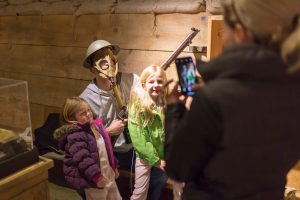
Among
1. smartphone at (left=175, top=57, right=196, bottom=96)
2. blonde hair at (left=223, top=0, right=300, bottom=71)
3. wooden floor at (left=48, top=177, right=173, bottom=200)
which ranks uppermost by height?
blonde hair at (left=223, top=0, right=300, bottom=71)

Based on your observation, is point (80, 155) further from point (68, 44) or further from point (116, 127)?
point (68, 44)

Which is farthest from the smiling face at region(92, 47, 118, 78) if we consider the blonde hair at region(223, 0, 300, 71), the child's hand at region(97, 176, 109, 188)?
the blonde hair at region(223, 0, 300, 71)

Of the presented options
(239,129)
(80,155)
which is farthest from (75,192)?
(239,129)

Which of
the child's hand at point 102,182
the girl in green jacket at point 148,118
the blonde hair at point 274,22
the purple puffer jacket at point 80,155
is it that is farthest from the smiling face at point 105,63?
the blonde hair at point 274,22

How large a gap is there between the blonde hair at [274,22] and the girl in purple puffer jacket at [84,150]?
4.24 feet

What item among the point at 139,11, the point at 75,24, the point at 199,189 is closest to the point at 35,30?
the point at 75,24

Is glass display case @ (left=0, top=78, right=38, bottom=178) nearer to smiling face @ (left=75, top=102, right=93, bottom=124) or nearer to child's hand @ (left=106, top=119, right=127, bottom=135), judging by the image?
smiling face @ (left=75, top=102, right=93, bottom=124)

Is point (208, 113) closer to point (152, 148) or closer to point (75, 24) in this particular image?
point (152, 148)

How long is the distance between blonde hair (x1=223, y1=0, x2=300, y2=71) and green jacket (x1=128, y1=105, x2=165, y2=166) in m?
1.26

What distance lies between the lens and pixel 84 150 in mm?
1964

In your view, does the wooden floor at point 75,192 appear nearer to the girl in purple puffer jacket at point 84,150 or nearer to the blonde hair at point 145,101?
the girl in purple puffer jacket at point 84,150

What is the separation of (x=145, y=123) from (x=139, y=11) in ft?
3.53

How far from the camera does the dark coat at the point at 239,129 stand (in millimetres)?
879

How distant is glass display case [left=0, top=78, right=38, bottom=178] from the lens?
1.50m
